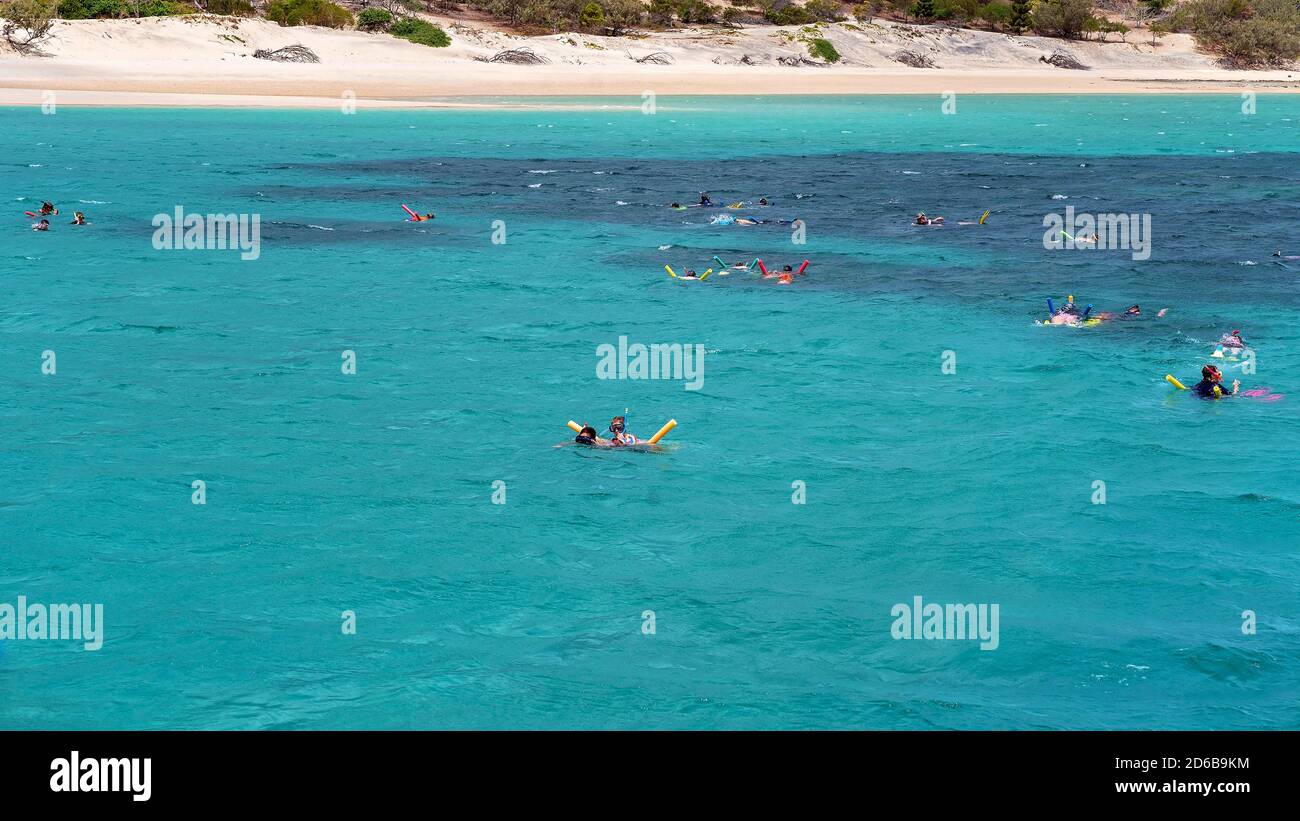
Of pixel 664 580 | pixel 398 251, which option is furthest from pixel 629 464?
pixel 398 251

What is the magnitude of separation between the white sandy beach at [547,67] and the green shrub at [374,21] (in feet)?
8.85

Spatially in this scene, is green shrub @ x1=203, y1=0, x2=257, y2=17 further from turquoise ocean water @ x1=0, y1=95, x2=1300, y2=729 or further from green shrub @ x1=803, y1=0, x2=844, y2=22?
turquoise ocean water @ x1=0, y1=95, x2=1300, y2=729

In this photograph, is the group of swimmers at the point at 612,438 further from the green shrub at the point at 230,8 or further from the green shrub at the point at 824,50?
the green shrub at the point at 824,50

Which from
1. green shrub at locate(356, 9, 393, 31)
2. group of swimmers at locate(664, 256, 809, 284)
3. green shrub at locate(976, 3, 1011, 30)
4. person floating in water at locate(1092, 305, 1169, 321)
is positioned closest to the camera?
person floating in water at locate(1092, 305, 1169, 321)

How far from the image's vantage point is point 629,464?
67.7ft

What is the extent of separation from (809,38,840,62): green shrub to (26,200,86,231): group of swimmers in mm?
75551

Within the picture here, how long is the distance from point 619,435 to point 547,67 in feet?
266

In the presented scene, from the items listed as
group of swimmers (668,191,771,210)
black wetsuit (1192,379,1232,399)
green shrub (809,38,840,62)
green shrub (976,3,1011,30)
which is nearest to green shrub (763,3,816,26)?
green shrub (809,38,840,62)

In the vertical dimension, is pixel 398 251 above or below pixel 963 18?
below

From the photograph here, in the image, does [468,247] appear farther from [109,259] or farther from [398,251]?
[109,259]

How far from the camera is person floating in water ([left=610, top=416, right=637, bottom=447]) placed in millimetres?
20781

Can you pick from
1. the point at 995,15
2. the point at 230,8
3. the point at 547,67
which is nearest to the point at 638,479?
the point at 547,67
